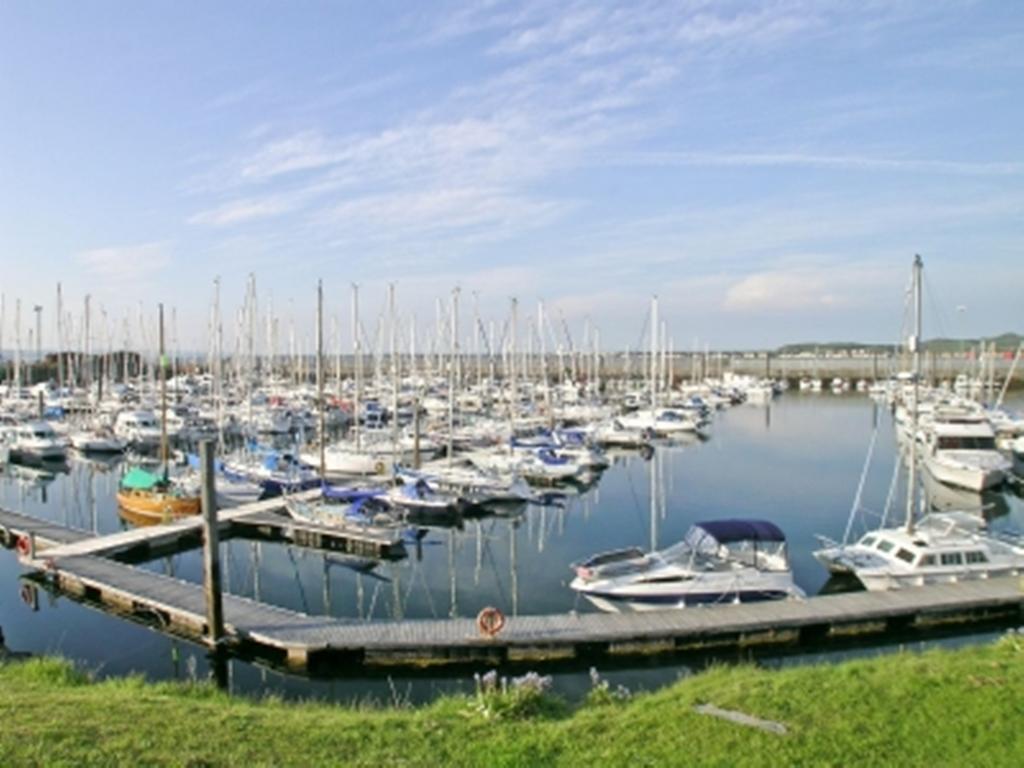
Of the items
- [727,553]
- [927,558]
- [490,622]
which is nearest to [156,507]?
[490,622]

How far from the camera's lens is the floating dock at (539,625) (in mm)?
17188

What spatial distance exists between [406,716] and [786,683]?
5719 mm

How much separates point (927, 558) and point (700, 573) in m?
6.89

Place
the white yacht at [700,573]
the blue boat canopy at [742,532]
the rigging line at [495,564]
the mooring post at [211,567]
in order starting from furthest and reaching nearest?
the rigging line at [495,564], the blue boat canopy at [742,532], the white yacht at [700,573], the mooring post at [211,567]

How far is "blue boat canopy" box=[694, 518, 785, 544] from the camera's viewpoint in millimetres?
21188

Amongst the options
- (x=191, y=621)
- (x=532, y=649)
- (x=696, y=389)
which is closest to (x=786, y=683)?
(x=532, y=649)

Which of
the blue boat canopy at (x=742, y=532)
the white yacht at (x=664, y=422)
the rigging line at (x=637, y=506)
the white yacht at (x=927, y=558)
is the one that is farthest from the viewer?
the white yacht at (x=664, y=422)

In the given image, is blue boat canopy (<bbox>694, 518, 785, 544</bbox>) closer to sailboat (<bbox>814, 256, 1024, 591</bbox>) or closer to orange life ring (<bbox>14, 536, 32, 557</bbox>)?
sailboat (<bbox>814, 256, 1024, 591</bbox>)

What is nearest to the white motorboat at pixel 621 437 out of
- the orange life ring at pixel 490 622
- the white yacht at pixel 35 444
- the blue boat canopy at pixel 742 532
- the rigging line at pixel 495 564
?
the rigging line at pixel 495 564

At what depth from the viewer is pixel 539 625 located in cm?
1795

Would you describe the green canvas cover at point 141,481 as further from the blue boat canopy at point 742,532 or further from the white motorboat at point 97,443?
the blue boat canopy at point 742,532

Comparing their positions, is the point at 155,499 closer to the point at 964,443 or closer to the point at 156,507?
the point at 156,507

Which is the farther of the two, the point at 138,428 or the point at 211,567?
the point at 138,428

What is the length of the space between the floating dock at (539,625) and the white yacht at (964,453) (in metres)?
19.7
